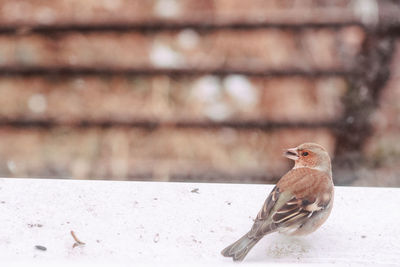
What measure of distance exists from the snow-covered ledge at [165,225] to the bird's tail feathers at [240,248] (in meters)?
0.01

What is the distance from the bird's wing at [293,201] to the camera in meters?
0.96

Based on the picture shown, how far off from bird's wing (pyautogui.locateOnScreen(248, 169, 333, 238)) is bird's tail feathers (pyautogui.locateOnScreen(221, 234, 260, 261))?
0.04 feet

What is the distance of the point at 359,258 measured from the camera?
2.99ft

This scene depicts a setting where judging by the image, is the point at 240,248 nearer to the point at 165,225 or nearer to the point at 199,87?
the point at 165,225

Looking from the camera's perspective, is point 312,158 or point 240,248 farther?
point 312,158

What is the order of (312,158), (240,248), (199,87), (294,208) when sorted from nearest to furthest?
(240,248) < (294,208) < (312,158) < (199,87)

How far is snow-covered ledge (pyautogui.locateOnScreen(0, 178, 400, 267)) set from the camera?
0.91 m

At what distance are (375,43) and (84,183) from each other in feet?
3.94

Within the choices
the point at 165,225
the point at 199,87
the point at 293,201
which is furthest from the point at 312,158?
the point at 199,87

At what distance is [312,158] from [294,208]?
17 cm

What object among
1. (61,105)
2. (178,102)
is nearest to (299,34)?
(178,102)

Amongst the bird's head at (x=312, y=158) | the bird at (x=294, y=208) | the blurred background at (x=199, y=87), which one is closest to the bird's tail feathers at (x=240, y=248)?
the bird at (x=294, y=208)

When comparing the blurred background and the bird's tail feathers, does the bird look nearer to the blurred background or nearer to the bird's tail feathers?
the bird's tail feathers

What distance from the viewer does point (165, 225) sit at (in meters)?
0.98
